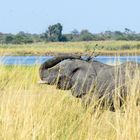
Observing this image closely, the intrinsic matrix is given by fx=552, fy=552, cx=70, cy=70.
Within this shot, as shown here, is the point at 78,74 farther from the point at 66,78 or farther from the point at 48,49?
the point at 48,49

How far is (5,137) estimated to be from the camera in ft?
13.1

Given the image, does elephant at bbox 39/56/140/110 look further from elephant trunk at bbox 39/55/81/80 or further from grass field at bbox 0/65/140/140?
grass field at bbox 0/65/140/140

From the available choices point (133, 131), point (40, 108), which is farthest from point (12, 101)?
point (133, 131)

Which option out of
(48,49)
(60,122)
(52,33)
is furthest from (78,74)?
(52,33)

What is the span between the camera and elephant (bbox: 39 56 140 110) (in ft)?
18.4

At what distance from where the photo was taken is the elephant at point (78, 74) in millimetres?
5602

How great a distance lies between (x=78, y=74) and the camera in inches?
225

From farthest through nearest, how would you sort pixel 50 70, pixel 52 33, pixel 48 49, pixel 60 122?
1. pixel 52 33
2. pixel 48 49
3. pixel 50 70
4. pixel 60 122

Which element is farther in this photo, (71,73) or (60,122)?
(71,73)

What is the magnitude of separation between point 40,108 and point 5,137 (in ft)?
3.34

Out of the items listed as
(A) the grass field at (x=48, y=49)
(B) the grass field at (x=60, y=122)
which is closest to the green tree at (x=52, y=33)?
(A) the grass field at (x=48, y=49)

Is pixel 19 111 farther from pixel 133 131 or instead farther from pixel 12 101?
pixel 133 131

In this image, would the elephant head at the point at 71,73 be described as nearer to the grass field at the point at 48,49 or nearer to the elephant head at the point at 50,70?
the elephant head at the point at 50,70

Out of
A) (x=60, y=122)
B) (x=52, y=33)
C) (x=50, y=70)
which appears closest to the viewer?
(x=60, y=122)
